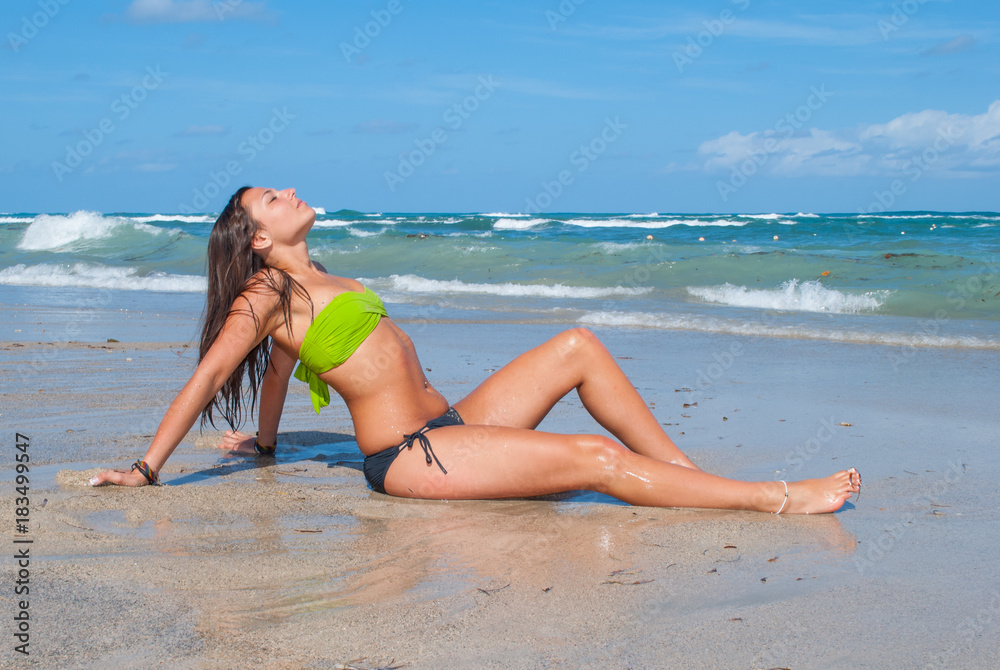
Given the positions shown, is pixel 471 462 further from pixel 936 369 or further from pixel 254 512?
pixel 936 369

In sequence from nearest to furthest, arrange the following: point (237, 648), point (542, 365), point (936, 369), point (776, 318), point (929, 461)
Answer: point (237, 648) → point (542, 365) → point (929, 461) → point (936, 369) → point (776, 318)

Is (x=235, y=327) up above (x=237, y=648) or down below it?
above

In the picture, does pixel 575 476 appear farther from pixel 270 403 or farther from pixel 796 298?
pixel 796 298

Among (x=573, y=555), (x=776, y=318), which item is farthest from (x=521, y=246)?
(x=573, y=555)

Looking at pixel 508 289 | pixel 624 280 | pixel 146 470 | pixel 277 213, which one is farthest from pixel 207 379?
pixel 624 280

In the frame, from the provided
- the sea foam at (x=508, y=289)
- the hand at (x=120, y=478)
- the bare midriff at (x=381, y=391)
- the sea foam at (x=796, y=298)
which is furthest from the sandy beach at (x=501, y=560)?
the sea foam at (x=508, y=289)

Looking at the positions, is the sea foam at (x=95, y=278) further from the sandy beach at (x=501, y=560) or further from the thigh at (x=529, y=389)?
the thigh at (x=529, y=389)

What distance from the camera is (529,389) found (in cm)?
356

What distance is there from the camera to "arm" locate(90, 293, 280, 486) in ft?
10.3

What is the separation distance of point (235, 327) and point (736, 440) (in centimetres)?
259

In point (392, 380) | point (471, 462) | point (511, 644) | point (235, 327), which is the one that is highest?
point (235, 327)

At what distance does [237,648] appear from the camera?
2000 mm

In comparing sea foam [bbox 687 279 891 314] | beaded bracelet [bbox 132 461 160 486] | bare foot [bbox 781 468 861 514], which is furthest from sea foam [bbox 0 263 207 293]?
bare foot [bbox 781 468 861 514]

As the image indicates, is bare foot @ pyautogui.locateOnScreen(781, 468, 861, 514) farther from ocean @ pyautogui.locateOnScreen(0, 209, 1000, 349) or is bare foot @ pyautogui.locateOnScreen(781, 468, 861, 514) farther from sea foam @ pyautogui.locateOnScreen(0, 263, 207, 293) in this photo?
sea foam @ pyautogui.locateOnScreen(0, 263, 207, 293)
